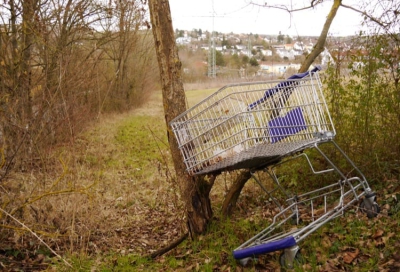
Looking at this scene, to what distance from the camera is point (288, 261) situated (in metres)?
3.74

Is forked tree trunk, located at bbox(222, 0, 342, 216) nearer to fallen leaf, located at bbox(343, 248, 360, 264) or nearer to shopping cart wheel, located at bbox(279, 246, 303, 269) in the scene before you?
shopping cart wheel, located at bbox(279, 246, 303, 269)

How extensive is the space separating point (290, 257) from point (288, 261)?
0.05 meters

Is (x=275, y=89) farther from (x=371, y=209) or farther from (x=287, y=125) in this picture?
(x=371, y=209)

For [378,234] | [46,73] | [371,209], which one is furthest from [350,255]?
[46,73]

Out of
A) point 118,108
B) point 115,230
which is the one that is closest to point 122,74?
point 118,108

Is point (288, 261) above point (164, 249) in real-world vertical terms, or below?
above

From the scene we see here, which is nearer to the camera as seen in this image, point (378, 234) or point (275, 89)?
point (275, 89)

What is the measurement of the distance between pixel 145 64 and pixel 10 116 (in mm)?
15208

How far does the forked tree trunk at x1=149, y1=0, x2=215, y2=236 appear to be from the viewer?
4.54 m

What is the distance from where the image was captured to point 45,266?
456 centimetres

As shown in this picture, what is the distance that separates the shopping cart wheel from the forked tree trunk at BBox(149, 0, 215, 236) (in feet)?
3.91

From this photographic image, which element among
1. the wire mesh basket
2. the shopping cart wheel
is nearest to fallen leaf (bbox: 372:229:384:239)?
the shopping cart wheel

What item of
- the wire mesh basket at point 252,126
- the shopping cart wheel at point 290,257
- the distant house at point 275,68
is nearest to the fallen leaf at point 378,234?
the shopping cart wheel at point 290,257

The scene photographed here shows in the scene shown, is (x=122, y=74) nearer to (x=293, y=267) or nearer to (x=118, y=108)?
Result: (x=118, y=108)
